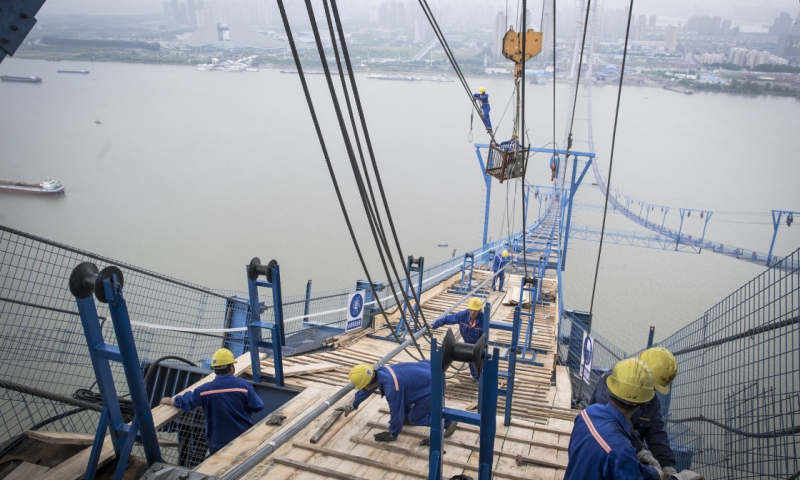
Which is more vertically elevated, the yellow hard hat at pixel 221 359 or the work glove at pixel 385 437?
the yellow hard hat at pixel 221 359

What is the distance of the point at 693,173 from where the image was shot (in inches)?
1171

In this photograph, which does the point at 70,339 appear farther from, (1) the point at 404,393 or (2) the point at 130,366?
(1) the point at 404,393

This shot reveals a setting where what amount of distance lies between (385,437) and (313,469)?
0.64 m

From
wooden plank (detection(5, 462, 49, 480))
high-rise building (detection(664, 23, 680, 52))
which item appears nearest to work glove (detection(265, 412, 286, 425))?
wooden plank (detection(5, 462, 49, 480))

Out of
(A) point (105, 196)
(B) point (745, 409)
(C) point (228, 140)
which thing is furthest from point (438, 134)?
(B) point (745, 409)

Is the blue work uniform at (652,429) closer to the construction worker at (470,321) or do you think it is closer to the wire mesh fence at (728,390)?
the wire mesh fence at (728,390)

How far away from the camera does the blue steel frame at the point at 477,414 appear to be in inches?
106

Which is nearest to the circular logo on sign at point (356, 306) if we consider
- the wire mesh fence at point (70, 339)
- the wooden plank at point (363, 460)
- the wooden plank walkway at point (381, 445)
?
the wire mesh fence at point (70, 339)

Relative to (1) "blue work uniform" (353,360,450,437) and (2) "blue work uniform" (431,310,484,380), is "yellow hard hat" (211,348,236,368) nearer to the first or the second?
(1) "blue work uniform" (353,360,450,437)

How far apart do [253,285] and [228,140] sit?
29.3 m

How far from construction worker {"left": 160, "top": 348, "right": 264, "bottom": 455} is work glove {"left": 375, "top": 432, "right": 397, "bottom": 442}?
891 millimetres

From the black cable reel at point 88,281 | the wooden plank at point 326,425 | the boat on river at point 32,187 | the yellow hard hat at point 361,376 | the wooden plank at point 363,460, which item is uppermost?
the black cable reel at point 88,281

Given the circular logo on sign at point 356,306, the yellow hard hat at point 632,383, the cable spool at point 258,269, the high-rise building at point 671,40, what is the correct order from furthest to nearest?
the high-rise building at point 671,40 < the circular logo on sign at point 356,306 < the cable spool at point 258,269 < the yellow hard hat at point 632,383

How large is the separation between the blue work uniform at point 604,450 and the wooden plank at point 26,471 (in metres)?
2.93
